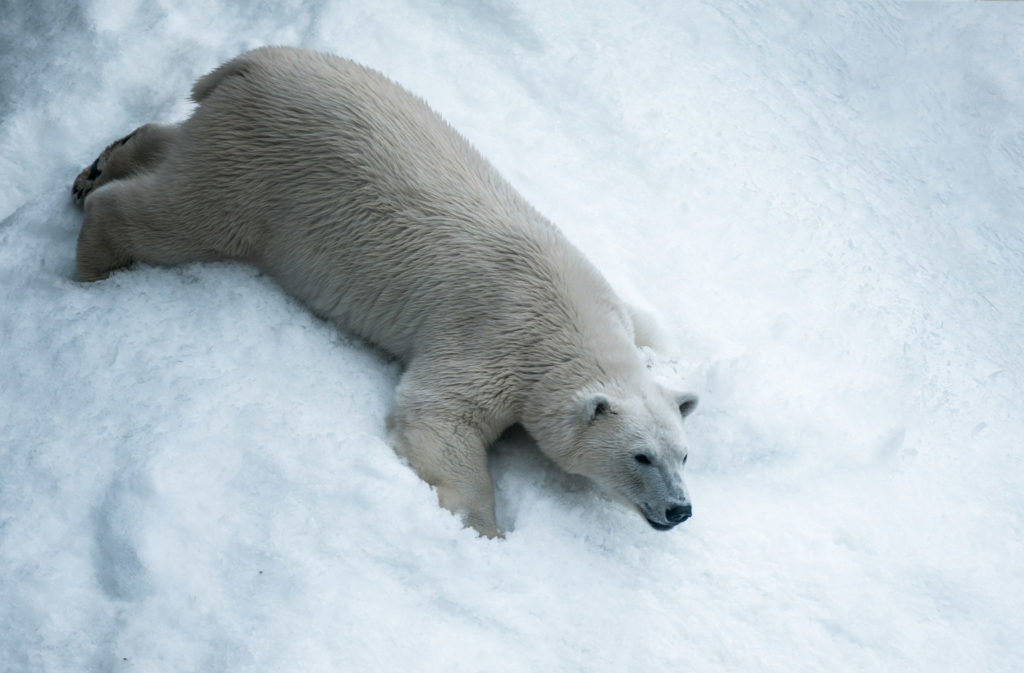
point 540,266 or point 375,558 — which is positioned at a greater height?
point 540,266

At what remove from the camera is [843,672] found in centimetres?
347

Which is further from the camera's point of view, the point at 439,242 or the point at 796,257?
the point at 796,257

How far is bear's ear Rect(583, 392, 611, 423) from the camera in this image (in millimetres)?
3645

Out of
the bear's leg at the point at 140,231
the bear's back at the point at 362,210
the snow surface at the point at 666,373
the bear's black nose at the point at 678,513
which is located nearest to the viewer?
the snow surface at the point at 666,373

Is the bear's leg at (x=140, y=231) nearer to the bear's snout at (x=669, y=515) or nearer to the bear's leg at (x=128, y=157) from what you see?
the bear's leg at (x=128, y=157)

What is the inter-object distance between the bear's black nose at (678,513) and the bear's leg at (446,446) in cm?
70

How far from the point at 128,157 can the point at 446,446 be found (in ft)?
7.44

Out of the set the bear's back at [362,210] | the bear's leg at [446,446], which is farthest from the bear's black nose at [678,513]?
the bear's back at [362,210]

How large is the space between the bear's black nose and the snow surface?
0.21 metres

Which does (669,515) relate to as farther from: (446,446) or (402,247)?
(402,247)

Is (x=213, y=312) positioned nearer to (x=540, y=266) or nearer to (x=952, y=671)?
(x=540, y=266)

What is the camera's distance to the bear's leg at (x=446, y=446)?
3.58m

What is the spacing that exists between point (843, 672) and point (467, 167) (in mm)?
2732

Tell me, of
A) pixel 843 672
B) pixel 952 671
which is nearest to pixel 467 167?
→ pixel 843 672
